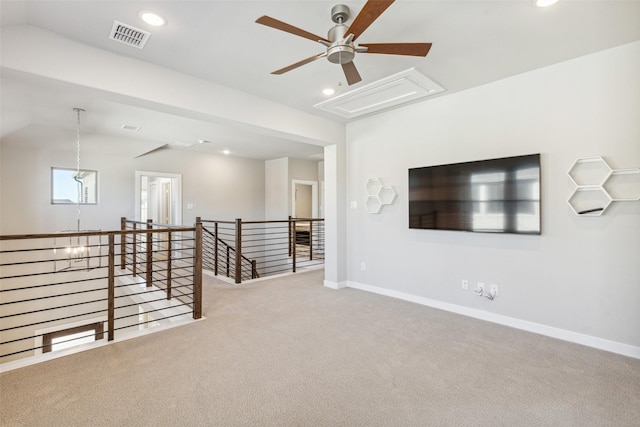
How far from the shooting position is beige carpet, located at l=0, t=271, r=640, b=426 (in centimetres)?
184

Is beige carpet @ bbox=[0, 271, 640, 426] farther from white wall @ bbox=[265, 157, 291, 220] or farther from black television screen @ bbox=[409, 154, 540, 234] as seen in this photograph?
white wall @ bbox=[265, 157, 291, 220]

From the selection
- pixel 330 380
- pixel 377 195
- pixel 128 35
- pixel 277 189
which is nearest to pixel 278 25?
pixel 128 35

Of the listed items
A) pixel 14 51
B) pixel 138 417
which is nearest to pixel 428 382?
pixel 138 417

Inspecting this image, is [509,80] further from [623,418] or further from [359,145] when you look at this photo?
[623,418]

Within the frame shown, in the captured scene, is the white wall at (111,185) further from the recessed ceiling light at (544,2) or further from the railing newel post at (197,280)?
the recessed ceiling light at (544,2)

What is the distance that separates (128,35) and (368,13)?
6.26 feet

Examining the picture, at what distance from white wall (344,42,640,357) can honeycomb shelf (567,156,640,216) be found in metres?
0.07

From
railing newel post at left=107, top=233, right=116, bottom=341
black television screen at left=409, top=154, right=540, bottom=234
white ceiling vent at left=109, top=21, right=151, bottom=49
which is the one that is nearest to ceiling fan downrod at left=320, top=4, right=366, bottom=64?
white ceiling vent at left=109, top=21, right=151, bottom=49

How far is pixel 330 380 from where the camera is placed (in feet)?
7.25

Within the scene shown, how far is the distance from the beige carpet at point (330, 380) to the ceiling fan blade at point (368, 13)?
91.8 inches

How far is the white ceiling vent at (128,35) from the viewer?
7.49 ft

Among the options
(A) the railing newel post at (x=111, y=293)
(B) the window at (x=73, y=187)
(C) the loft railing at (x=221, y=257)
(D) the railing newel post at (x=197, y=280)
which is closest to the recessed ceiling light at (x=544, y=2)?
(D) the railing newel post at (x=197, y=280)

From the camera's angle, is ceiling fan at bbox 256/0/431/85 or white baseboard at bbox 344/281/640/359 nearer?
ceiling fan at bbox 256/0/431/85

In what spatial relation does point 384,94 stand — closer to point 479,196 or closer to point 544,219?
point 479,196
